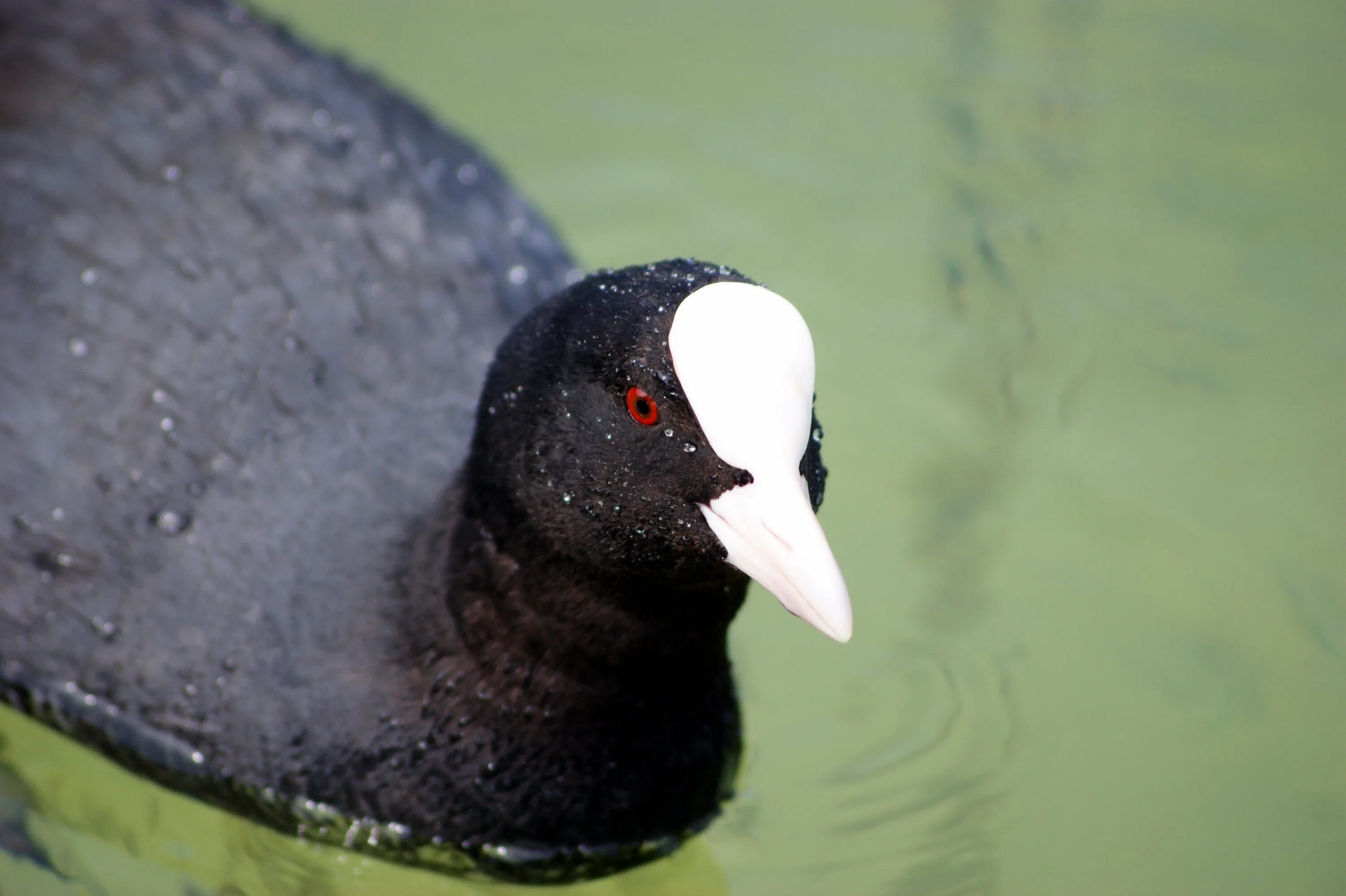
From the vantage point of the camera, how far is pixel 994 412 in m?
4.18

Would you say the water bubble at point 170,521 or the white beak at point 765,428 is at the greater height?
the white beak at point 765,428

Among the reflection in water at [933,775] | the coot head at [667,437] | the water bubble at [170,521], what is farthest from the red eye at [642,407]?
the reflection in water at [933,775]

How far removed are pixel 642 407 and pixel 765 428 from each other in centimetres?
22

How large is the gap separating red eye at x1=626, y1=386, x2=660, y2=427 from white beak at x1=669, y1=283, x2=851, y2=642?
8 cm

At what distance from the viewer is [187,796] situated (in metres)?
3.07

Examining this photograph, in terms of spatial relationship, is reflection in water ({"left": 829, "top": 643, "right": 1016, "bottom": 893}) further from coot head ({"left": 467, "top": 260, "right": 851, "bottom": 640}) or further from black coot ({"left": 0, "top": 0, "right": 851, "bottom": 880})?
coot head ({"left": 467, "top": 260, "right": 851, "bottom": 640})

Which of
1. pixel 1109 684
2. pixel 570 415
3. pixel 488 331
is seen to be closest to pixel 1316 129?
pixel 1109 684

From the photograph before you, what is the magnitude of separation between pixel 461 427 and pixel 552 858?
916 mm

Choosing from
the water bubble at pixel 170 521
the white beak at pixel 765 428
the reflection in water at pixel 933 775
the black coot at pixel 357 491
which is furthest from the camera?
the reflection in water at pixel 933 775

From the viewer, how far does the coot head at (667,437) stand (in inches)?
88.3

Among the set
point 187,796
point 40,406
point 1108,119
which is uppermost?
point 1108,119

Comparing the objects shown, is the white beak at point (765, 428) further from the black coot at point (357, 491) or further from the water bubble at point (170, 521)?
the water bubble at point (170, 521)

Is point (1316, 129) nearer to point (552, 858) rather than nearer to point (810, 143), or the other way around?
point (810, 143)

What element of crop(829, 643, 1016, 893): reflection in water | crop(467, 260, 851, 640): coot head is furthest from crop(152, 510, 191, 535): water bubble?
crop(829, 643, 1016, 893): reflection in water
